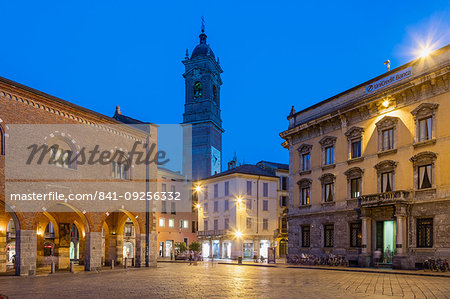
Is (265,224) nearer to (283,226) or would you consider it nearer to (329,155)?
(283,226)

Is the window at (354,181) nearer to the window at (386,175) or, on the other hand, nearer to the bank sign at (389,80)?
the window at (386,175)

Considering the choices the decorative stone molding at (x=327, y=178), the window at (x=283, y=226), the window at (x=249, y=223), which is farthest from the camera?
the window at (x=283, y=226)

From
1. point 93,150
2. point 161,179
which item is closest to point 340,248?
point 93,150

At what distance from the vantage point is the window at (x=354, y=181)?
3388cm

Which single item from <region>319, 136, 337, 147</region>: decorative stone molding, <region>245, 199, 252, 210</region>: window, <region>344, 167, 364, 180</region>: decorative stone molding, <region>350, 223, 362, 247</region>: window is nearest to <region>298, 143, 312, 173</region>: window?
<region>319, 136, 337, 147</region>: decorative stone molding

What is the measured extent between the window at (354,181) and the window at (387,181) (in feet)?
6.34

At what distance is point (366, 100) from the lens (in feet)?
108

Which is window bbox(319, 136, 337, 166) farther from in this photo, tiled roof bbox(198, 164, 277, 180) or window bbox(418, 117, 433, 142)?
tiled roof bbox(198, 164, 277, 180)

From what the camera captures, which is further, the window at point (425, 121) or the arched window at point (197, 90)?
the arched window at point (197, 90)

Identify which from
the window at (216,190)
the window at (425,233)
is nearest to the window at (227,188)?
the window at (216,190)

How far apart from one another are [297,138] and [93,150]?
2029cm

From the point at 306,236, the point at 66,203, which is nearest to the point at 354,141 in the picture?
the point at 306,236

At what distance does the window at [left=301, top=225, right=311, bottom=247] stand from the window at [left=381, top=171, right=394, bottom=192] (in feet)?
29.7

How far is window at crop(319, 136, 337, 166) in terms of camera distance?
36.8 metres
